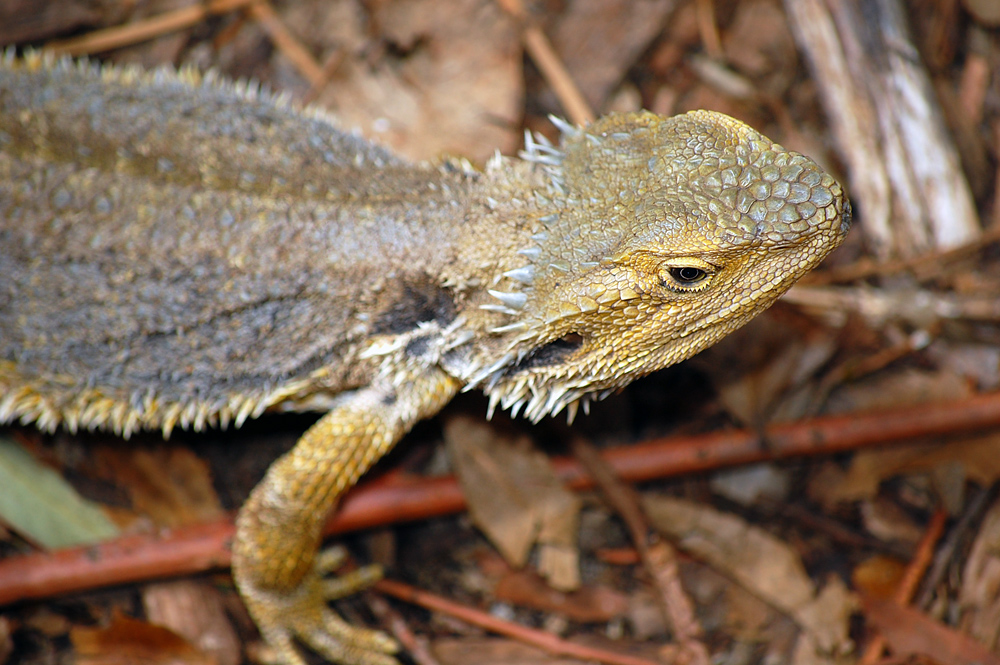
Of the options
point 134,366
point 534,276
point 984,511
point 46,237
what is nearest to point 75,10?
point 46,237

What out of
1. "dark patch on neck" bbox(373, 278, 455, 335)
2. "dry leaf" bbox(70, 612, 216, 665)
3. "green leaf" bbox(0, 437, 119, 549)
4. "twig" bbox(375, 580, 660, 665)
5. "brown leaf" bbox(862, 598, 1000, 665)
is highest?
"dark patch on neck" bbox(373, 278, 455, 335)

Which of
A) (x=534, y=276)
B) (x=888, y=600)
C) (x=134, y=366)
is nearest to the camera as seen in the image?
(x=534, y=276)

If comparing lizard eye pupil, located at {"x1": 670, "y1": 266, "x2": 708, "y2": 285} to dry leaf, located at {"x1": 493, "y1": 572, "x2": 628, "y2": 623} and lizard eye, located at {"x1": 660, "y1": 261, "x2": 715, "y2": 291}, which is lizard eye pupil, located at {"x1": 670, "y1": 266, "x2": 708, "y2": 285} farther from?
dry leaf, located at {"x1": 493, "y1": 572, "x2": 628, "y2": 623}

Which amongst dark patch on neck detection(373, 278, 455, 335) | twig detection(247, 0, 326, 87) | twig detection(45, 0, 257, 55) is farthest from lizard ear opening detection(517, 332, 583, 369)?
twig detection(45, 0, 257, 55)

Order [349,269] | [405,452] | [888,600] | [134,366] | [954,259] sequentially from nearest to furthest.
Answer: [349,269], [134,366], [888,600], [405,452], [954,259]

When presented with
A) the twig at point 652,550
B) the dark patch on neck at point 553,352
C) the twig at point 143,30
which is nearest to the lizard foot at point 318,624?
the twig at point 652,550

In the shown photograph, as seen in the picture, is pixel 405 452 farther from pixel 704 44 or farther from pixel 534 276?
pixel 704 44
